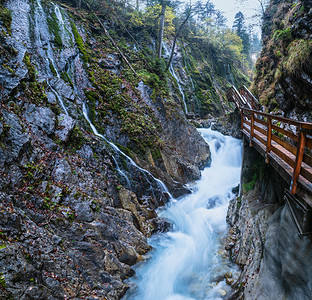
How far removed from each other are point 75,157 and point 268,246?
22.9 ft

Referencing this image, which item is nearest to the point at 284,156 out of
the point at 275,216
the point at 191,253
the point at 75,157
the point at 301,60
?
the point at 275,216

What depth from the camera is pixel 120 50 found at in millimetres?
16031

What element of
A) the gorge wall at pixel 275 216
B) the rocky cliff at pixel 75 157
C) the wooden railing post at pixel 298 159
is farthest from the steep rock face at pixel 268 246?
the rocky cliff at pixel 75 157

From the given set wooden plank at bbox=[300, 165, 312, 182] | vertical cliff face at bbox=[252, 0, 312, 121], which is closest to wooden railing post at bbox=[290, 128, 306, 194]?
wooden plank at bbox=[300, 165, 312, 182]

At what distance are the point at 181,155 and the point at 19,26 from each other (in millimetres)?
11863

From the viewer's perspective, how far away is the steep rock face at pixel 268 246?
12.4ft

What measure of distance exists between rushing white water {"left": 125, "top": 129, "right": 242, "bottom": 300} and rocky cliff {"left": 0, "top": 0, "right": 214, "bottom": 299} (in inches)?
20.9

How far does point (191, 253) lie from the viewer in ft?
25.8

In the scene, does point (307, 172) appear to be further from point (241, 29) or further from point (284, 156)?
point (241, 29)

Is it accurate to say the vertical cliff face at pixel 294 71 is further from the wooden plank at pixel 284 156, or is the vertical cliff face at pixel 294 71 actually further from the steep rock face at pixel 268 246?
the wooden plank at pixel 284 156

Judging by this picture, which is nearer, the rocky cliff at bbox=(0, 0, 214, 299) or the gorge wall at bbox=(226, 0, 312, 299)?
the gorge wall at bbox=(226, 0, 312, 299)

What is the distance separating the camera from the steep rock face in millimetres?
3777

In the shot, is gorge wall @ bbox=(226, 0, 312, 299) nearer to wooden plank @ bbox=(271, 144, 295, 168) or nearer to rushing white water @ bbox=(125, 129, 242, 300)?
rushing white water @ bbox=(125, 129, 242, 300)

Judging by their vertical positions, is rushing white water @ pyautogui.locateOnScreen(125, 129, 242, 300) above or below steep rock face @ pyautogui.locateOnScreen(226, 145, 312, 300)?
below
